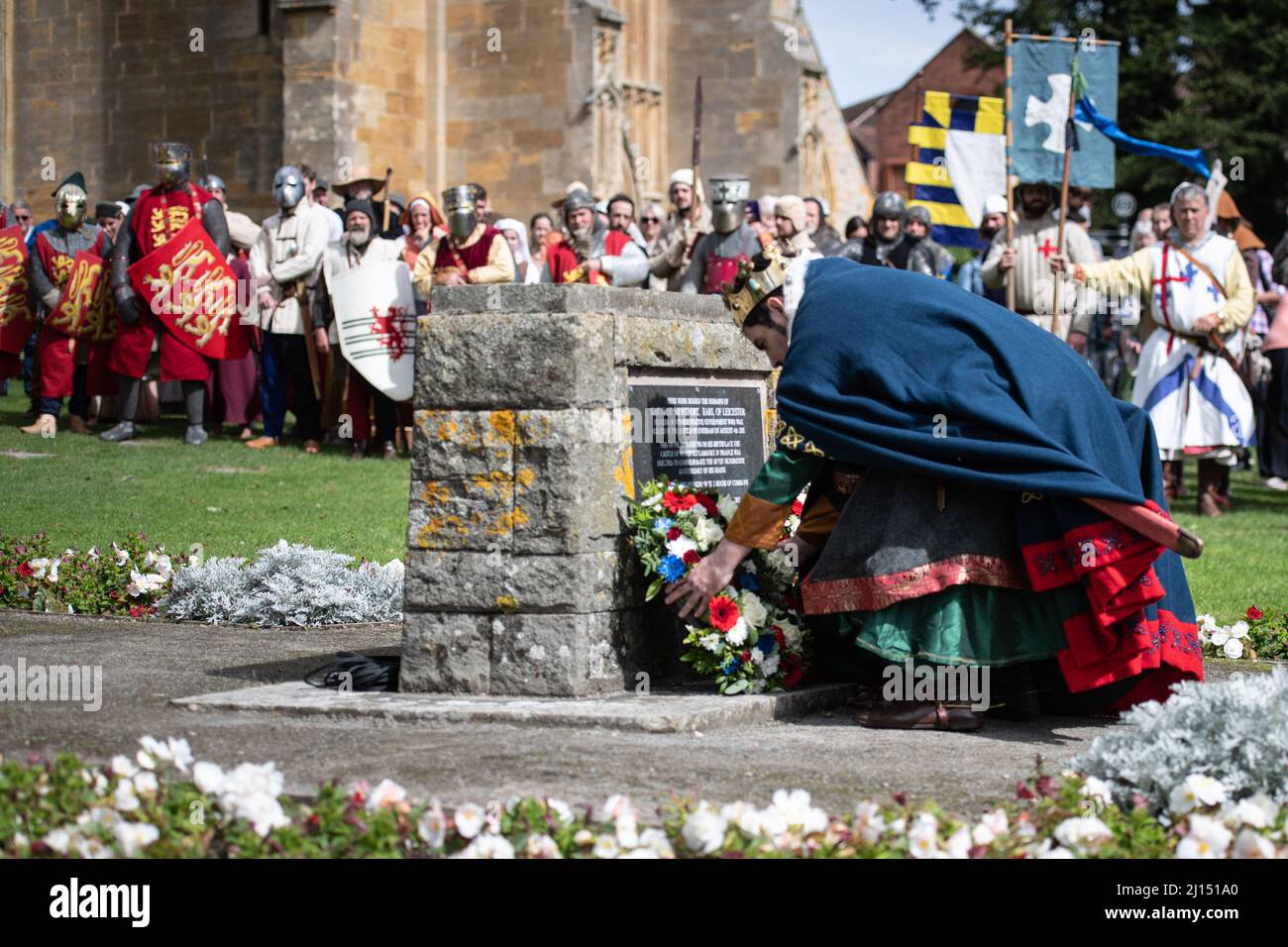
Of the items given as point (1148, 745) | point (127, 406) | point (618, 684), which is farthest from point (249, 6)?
point (1148, 745)

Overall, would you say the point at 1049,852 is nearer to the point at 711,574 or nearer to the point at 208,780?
the point at 208,780

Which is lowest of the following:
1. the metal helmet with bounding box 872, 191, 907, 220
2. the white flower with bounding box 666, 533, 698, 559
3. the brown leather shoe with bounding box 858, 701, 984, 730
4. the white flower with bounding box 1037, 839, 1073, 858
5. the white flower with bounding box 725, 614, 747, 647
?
the brown leather shoe with bounding box 858, 701, 984, 730

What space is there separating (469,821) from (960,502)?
2.51 metres

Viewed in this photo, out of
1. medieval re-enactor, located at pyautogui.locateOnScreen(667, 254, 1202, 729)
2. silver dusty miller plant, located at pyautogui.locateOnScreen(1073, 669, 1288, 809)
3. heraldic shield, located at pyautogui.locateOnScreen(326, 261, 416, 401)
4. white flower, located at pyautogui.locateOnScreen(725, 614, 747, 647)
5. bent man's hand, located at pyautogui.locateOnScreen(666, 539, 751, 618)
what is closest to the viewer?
silver dusty miller plant, located at pyautogui.locateOnScreen(1073, 669, 1288, 809)

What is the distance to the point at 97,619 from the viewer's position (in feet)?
28.2

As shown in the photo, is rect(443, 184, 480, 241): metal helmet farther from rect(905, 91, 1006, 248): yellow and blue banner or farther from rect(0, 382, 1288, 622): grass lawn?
rect(905, 91, 1006, 248): yellow and blue banner

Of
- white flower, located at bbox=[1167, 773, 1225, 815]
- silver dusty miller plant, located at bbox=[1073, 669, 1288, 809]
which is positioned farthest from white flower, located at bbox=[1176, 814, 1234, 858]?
silver dusty miller plant, located at bbox=[1073, 669, 1288, 809]

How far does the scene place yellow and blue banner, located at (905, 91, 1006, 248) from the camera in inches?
607

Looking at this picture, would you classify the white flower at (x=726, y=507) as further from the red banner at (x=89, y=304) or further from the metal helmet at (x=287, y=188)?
the red banner at (x=89, y=304)

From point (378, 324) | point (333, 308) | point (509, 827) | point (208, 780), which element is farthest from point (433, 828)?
point (333, 308)

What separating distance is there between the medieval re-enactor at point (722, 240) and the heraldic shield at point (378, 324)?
2653 millimetres

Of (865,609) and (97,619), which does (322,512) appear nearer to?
(97,619)

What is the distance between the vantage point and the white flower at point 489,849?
13.3 ft

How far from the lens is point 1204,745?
4.92 metres
